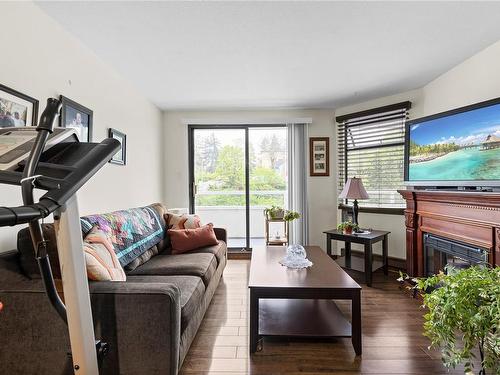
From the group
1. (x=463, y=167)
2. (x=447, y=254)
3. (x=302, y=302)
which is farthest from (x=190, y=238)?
(x=463, y=167)

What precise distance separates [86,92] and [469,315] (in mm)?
3019

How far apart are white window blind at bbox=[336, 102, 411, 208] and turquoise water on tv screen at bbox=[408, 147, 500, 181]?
2.76 feet

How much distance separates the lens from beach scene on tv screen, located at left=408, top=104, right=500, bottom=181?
2.24 m

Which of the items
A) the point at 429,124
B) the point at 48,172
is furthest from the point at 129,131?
the point at 429,124

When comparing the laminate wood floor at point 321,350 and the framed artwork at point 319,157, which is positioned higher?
the framed artwork at point 319,157

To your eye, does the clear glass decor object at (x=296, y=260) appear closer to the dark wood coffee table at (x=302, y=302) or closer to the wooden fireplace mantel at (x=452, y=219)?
the dark wood coffee table at (x=302, y=302)

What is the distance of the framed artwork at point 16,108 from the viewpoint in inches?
64.4

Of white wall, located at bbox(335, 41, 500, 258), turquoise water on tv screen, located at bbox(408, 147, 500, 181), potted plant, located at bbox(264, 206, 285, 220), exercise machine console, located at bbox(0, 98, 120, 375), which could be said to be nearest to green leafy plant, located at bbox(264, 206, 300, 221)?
potted plant, located at bbox(264, 206, 285, 220)

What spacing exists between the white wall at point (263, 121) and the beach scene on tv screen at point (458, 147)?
1.53m

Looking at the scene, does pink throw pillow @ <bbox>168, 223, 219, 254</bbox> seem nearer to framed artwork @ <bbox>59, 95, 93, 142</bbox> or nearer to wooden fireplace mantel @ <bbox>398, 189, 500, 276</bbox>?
framed artwork @ <bbox>59, 95, 93, 142</bbox>

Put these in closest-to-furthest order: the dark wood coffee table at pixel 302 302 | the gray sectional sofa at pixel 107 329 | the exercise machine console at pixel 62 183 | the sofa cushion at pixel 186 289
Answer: the exercise machine console at pixel 62 183 < the gray sectional sofa at pixel 107 329 < the sofa cushion at pixel 186 289 < the dark wood coffee table at pixel 302 302

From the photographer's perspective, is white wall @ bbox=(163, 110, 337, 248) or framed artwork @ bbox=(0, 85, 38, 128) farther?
white wall @ bbox=(163, 110, 337, 248)

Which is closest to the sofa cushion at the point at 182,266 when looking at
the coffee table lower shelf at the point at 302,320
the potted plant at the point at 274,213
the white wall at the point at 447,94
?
the coffee table lower shelf at the point at 302,320

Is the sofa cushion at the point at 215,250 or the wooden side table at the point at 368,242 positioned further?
the wooden side table at the point at 368,242
